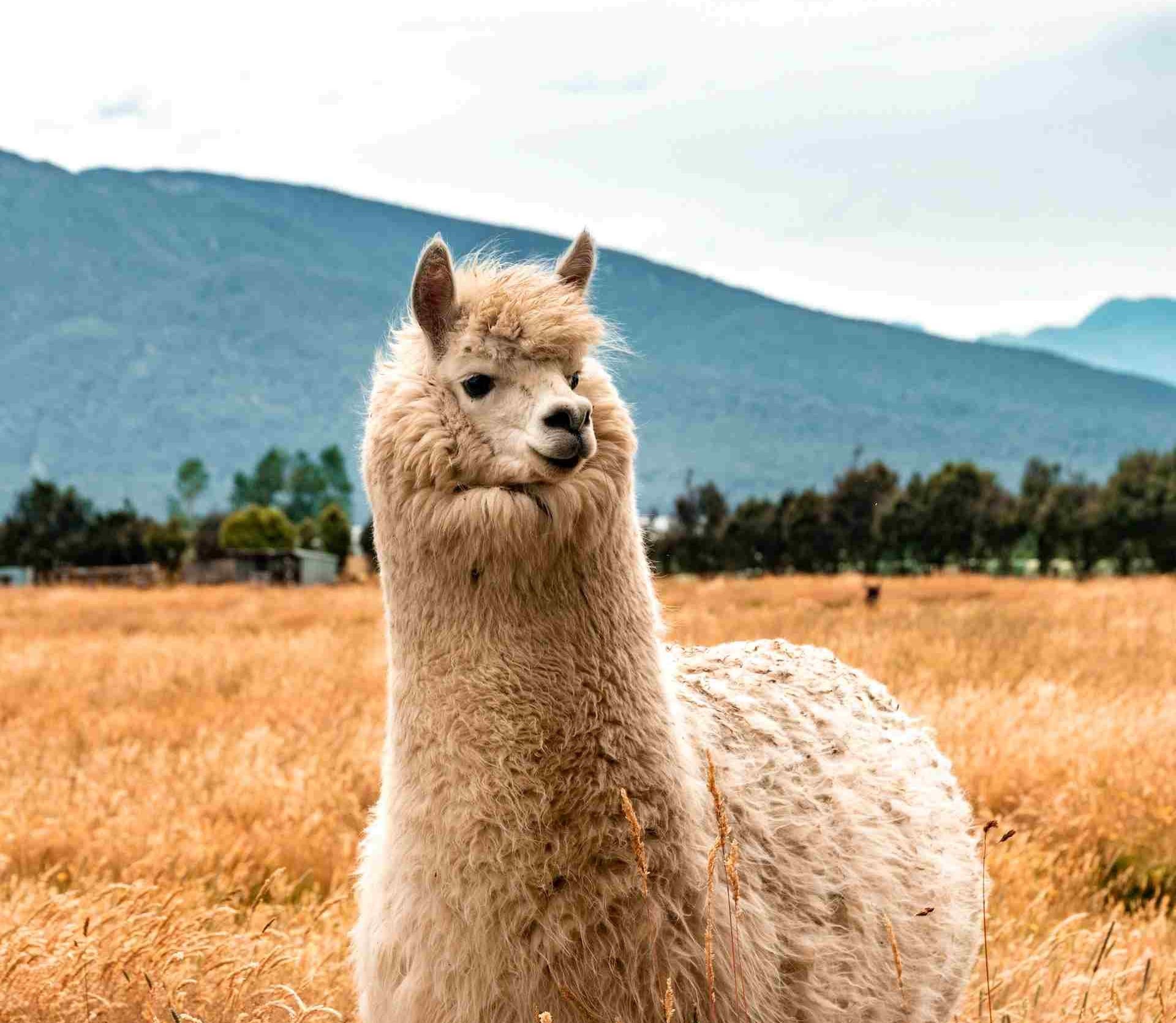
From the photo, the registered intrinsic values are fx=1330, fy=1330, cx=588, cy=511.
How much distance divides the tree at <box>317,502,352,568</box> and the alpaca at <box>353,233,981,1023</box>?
72.4 m

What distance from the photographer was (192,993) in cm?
432

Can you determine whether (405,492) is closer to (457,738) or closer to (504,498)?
(504,498)

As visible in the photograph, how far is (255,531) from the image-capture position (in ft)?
276

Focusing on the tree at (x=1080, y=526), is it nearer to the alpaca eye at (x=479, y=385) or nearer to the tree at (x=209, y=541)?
the tree at (x=209, y=541)

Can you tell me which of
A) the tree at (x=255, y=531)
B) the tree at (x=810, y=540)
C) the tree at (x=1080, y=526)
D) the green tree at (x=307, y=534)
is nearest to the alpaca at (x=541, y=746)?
the tree at (x=1080, y=526)

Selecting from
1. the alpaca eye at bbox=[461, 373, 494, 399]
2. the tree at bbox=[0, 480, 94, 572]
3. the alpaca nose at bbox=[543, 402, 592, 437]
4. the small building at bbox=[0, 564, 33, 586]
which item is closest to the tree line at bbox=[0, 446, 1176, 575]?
the tree at bbox=[0, 480, 94, 572]

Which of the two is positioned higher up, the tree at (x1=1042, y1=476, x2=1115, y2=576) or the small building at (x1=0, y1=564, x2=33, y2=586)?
the tree at (x1=1042, y1=476, x2=1115, y2=576)

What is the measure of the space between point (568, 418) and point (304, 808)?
4553 mm

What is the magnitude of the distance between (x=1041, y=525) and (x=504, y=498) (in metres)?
73.1

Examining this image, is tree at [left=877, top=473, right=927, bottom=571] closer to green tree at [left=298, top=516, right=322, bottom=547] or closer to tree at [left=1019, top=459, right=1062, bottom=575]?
tree at [left=1019, top=459, right=1062, bottom=575]

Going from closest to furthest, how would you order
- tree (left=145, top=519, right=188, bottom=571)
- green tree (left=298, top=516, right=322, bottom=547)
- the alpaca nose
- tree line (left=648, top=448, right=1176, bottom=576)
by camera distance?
the alpaca nose < tree line (left=648, top=448, right=1176, bottom=576) < tree (left=145, top=519, right=188, bottom=571) < green tree (left=298, top=516, right=322, bottom=547)

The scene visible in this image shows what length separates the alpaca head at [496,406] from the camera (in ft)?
11.1

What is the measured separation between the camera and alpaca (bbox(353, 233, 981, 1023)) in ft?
11.0

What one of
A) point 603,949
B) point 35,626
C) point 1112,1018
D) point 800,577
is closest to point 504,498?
point 603,949
